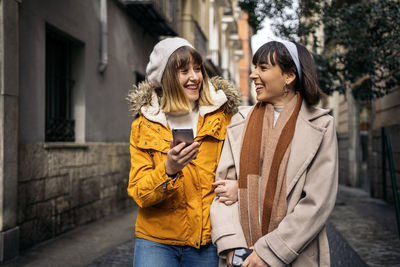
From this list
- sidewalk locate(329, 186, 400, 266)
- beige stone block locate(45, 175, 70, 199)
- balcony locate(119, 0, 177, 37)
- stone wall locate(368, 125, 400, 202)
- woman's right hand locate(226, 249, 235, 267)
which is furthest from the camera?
stone wall locate(368, 125, 400, 202)

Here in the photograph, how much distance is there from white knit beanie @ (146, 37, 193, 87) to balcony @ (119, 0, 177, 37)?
7319mm

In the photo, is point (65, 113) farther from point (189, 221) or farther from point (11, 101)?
point (189, 221)

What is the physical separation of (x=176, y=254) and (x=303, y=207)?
2.56ft

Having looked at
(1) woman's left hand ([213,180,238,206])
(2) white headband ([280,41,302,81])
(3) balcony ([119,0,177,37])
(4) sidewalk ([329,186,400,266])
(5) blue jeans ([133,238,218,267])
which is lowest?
(4) sidewalk ([329,186,400,266])

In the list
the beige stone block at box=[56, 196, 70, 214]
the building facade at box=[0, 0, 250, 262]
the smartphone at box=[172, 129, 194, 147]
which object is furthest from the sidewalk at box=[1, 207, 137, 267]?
the smartphone at box=[172, 129, 194, 147]

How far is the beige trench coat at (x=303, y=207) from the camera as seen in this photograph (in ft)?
6.33

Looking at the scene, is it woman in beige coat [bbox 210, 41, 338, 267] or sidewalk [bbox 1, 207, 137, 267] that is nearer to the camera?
woman in beige coat [bbox 210, 41, 338, 267]

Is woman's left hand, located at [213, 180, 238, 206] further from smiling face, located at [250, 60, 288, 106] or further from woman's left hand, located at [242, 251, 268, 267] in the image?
smiling face, located at [250, 60, 288, 106]

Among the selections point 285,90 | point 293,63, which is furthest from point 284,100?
point 293,63

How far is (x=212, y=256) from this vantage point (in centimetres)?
234

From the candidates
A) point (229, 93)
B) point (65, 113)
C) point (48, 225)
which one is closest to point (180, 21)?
point (65, 113)

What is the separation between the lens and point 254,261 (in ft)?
6.40

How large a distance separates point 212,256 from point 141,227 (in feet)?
1.38

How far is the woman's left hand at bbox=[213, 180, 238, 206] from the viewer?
213cm
